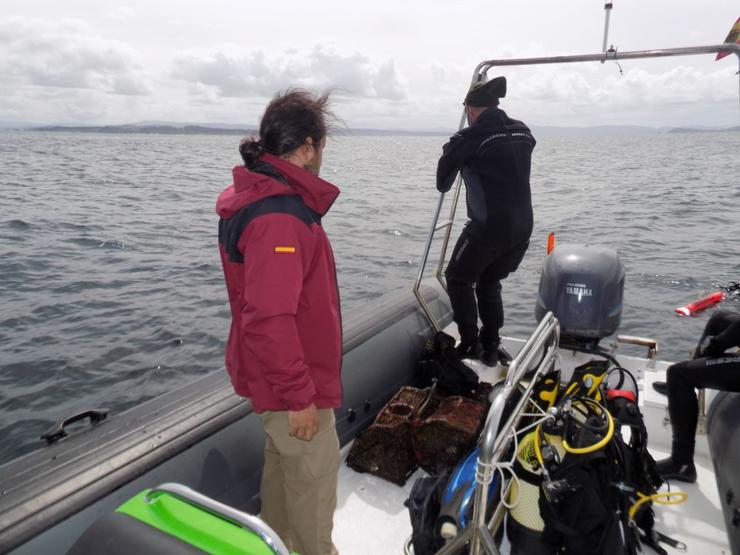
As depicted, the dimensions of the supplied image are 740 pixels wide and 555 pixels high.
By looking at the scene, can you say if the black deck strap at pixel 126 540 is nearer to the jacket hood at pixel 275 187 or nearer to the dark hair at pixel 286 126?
the jacket hood at pixel 275 187

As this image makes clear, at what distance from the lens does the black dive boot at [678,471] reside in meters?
2.60

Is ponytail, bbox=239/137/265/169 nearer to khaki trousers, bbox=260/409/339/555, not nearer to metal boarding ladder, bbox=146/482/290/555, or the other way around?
khaki trousers, bbox=260/409/339/555

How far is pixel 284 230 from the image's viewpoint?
1.50 meters

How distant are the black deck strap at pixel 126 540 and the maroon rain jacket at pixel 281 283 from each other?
19.9 inches

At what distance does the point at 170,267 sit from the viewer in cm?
823

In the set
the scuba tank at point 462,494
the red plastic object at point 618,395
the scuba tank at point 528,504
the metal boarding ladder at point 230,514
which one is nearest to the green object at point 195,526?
the metal boarding ladder at point 230,514

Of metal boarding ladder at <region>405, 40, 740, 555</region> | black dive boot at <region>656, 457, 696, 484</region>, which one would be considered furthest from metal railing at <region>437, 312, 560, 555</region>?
black dive boot at <region>656, 457, 696, 484</region>

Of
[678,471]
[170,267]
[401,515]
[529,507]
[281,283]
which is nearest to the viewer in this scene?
[281,283]

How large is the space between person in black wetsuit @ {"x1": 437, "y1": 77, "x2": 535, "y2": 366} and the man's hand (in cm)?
180

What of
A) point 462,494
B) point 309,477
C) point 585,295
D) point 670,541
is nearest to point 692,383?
point 670,541

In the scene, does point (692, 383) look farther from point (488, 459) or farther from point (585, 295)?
point (488, 459)

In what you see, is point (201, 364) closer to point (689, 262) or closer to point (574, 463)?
point (574, 463)

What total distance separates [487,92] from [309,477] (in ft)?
7.21

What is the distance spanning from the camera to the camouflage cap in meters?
2.94
